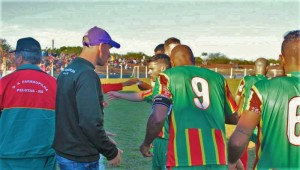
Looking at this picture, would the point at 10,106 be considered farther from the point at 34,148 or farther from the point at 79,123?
the point at 79,123

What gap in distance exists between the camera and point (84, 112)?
393 cm

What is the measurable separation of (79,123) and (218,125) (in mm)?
1297

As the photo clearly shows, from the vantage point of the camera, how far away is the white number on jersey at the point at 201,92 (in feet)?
14.2

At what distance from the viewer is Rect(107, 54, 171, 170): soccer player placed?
555 centimetres

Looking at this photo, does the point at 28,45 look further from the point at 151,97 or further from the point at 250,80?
the point at 250,80

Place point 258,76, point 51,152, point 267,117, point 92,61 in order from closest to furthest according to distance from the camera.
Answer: point 267,117 → point 92,61 → point 51,152 → point 258,76

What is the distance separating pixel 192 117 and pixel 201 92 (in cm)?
25

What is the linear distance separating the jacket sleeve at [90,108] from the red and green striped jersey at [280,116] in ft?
4.20

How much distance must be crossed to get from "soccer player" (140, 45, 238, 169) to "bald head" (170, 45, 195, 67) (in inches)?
9.1

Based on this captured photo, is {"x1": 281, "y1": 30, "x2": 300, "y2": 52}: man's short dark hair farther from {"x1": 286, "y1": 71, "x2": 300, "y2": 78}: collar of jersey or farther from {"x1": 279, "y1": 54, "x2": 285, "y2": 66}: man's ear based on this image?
{"x1": 286, "y1": 71, "x2": 300, "y2": 78}: collar of jersey

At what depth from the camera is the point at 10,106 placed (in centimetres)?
439

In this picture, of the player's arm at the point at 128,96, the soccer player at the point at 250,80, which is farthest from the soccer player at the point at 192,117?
the soccer player at the point at 250,80

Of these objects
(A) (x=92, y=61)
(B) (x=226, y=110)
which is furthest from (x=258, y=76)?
(A) (x=92, y=61)

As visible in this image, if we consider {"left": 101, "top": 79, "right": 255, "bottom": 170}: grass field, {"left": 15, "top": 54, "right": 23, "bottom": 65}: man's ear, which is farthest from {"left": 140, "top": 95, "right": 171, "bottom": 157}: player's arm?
{"left": 101, "top": 79, "right": 255, "bottom": 170}: grass field
